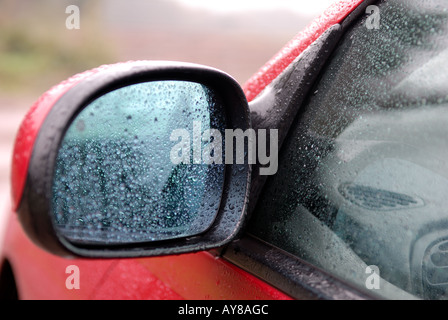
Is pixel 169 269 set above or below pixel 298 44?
below

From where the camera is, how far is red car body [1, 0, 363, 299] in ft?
3.59

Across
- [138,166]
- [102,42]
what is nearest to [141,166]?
[138,166]

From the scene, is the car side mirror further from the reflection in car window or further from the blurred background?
the blurred background

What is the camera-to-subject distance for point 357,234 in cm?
133

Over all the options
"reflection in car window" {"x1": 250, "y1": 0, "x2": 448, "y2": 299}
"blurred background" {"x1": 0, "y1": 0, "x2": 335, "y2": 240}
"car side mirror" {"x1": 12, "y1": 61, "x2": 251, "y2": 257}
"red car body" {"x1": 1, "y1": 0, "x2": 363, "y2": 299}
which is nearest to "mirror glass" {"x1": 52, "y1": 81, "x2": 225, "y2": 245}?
"car side mirror" {"x1": 12, "y1": 61, "x2": 251, "y2": 257}

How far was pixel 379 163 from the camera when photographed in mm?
1312

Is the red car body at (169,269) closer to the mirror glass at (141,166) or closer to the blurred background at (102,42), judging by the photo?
the mirror glass at (141,166)

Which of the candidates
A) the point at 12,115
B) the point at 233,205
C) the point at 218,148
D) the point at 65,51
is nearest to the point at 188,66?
the point at 218,148

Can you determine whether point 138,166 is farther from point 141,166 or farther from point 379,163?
point 379,163

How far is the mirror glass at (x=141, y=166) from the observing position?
126cm

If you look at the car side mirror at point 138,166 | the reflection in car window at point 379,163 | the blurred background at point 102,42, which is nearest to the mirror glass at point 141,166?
the car side mirror at point 138,166

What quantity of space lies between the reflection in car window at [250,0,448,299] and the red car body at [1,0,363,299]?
0.14 metres
